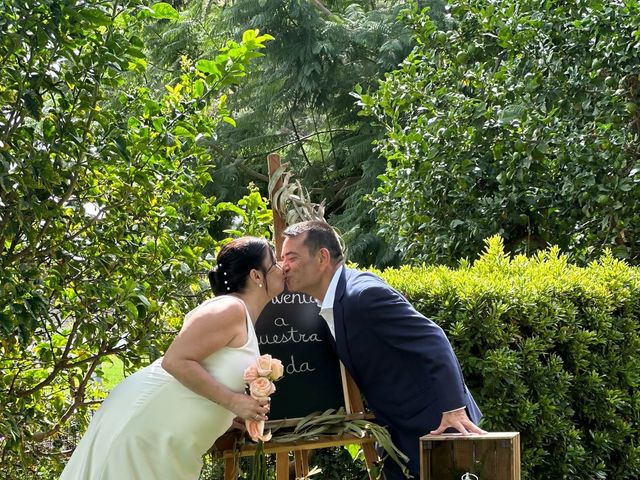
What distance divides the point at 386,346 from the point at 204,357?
33.1 inches

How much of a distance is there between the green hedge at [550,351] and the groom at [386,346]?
41.2 inches

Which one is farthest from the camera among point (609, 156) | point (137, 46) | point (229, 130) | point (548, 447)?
point (229, 130)

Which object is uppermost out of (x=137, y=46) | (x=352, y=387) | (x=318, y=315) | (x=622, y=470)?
(x=137, y=46)

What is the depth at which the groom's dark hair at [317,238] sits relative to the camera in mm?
4312

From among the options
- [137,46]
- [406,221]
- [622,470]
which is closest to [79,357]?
[137,46]

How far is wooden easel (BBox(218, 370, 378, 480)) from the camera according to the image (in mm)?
4297

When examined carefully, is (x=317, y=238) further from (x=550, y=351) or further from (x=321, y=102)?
(x=321, y=102)

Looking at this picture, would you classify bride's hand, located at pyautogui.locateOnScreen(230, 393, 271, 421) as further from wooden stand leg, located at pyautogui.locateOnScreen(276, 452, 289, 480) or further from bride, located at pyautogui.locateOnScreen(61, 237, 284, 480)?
wooden stand leg, located at pyautogui.locateOnScreen(276, 452, 289, 480)

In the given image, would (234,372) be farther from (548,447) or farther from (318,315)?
(548,447)

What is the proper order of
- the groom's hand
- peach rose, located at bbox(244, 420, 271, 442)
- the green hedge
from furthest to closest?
1. the green hedge
2. the groom's hand
3. peach rose, located at bbox(244, 420, 271, 442)

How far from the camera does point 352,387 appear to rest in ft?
15.3

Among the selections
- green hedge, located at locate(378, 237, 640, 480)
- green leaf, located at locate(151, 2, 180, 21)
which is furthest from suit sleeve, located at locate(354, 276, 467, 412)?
green leaf, located at locate(151, 2, 180, 21)

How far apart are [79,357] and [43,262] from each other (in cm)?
53

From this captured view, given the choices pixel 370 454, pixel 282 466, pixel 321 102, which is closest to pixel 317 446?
pixel 282 466
